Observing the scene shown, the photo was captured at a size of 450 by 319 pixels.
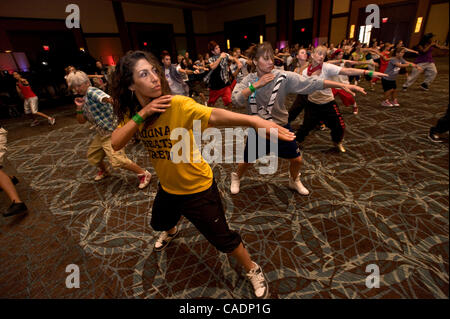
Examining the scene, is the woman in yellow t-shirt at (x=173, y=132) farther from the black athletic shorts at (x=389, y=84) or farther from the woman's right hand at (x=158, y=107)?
the black athletic shorts at (x=389, y=84)

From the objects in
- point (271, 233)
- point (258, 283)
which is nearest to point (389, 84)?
point (271, 233)

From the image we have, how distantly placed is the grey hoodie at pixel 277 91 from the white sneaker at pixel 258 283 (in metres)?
1.38

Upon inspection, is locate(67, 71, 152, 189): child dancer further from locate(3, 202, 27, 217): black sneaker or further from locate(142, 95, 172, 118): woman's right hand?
locate(142, 95, 172, 118): woman's right hand

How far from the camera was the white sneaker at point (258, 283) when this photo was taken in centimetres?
157

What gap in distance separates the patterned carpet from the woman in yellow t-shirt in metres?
0.50

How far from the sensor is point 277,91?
2.09 metres

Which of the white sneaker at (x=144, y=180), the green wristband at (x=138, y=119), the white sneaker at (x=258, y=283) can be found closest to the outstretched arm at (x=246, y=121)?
the green wristband at (x=138, y=119)

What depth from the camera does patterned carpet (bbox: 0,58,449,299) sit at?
5.53 ft

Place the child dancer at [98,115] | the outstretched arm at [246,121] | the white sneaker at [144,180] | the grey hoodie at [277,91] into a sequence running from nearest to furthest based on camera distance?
the outstretched arm at [246,121] → the grey hoodie at [277,91] → the child dancer at [98,115] → the white sneaker at [144,180]

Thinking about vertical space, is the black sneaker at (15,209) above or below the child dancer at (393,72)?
below

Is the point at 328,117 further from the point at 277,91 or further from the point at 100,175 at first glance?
the point at 100,175

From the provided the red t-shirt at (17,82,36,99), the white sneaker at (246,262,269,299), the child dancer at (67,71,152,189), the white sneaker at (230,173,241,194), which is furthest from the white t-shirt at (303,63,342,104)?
the red t-shirt at (17,82,36,99)

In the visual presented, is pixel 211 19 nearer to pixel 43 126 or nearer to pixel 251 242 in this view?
pixel 43 126

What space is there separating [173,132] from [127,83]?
1.30ft
